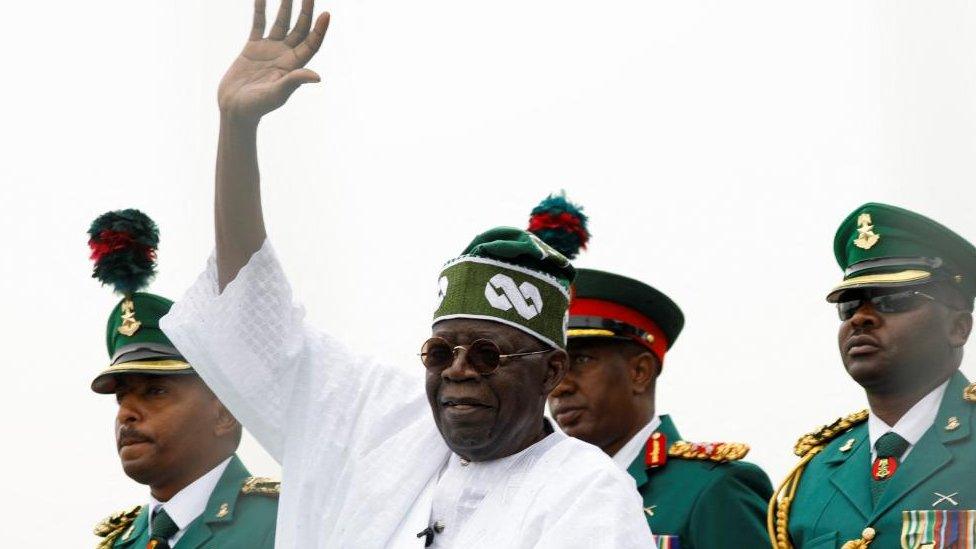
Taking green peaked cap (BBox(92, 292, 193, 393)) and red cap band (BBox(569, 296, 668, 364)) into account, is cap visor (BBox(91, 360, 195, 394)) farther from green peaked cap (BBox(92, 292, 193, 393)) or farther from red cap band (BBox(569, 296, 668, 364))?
red cap band (BBox(569, 296, 668, 364))

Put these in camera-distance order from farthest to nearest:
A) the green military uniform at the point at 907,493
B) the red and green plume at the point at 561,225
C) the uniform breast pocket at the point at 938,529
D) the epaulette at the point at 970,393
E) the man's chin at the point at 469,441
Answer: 1. the red and green plume at the point at 561,225
2. the epaulette at the point at 970,393
3. the green military uniform at the point at 907,493
4. the uniform breast pocket at the point at 938,529
5. the man's chin at the point at 469,441

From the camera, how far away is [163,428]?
5906 millimetres

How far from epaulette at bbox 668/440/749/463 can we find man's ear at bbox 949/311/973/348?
1.03 metres

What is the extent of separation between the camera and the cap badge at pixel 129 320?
607 centimetres

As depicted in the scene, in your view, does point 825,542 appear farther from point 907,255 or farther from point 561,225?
point 561,225

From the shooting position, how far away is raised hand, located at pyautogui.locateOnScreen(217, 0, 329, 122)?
400 cm

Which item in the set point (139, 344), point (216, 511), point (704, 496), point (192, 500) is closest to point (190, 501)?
point (192, 500)

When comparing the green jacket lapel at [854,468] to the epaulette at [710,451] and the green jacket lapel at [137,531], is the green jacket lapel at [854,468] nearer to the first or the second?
the epaulette at [710,451]

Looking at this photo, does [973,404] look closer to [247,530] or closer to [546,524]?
[546,524]

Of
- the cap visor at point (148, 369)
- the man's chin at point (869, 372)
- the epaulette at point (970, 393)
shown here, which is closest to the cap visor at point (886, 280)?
the man's chin at point (869, 372)

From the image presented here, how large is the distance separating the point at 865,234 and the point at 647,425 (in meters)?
1.30

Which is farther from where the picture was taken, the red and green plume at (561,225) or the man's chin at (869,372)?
the red and green plume at (561,225)

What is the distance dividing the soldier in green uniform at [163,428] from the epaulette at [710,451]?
1552mm

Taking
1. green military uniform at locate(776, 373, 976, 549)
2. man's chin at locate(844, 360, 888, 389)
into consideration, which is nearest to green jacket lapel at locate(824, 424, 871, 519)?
green military uniform at locate(776, 373, 976, 549)
